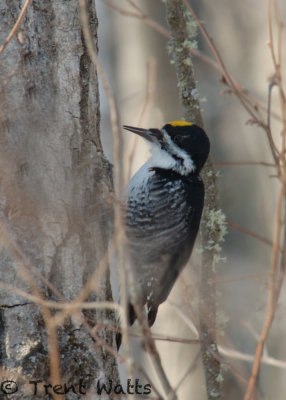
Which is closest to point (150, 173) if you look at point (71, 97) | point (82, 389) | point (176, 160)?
point (176, 160)

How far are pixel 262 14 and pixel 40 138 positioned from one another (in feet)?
14.8

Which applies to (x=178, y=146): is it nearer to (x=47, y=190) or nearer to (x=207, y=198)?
(x=207, y=198)

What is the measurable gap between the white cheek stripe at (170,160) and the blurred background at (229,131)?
2.01 metres

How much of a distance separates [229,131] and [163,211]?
325 centimetres

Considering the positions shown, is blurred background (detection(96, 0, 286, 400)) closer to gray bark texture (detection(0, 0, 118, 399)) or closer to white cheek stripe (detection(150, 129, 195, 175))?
white cheek stripe (detection(150, 129, 195, 175))

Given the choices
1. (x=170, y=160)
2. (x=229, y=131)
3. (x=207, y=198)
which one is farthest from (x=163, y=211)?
(x=229, y=131)

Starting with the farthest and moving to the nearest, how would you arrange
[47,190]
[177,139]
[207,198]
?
[177,139], [207,198], [47,190]

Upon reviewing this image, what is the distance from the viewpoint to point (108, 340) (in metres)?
2.85

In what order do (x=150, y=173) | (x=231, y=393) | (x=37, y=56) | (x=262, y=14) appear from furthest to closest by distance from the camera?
(x=262, y=14) < (x=231, y=393) < (x=150, y=173) < (x=37, y=56)

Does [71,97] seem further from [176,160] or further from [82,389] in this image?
[82,389]

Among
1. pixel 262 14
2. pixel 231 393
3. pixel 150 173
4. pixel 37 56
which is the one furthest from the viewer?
pixel 262 14

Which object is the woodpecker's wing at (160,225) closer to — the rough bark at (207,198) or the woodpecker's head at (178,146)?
the woodpecker's head at (178,146)

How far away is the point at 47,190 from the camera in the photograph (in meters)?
2.76

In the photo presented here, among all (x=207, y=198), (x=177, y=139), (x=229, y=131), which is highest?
(x=229, y=131)
